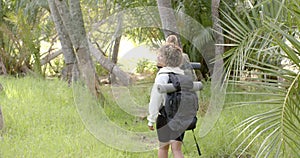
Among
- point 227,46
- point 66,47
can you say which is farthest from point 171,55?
point 66,47

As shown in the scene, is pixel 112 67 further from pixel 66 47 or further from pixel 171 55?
pixel 171 55

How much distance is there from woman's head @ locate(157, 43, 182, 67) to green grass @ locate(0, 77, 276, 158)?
3.08ft

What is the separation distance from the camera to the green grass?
4914mm

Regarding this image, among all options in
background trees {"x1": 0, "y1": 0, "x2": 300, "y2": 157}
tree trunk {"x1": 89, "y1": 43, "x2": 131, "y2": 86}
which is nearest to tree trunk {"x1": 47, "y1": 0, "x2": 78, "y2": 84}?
background trees {"x1": 0, "y1": 0, "x2": 300, "y2": 157}

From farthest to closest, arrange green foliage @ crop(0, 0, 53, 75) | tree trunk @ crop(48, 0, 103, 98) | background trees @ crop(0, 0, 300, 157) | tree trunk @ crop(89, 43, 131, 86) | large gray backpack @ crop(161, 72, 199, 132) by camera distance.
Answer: green foliage @ crop(0, 0, 53, 75) < tree trunk @ crop(48, 0, 103, 98) < tree trunk @ crop(89, 43, 131, 86) < large gray backpack @ crop(161, 72, 199, 132) < background trees @ crop(0, 0, 300, 157)

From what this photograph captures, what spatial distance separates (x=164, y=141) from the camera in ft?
14.0

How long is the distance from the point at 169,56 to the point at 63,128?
2206 mm

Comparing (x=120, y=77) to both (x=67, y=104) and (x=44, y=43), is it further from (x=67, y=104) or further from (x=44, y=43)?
(x=44, y=43)

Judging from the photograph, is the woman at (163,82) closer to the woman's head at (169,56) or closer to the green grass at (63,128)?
the woman's head at (169,56)

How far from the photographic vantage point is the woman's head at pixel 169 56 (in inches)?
159

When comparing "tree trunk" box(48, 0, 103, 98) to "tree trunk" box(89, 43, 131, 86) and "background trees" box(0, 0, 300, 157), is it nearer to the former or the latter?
"background trees" box(0, 0, 300, 157)

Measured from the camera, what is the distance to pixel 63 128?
574 centimetres

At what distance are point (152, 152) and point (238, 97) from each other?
2718 millimetres

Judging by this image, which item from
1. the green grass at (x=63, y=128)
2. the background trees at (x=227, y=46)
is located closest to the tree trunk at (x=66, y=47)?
the background trees at (x=227, y=46)
